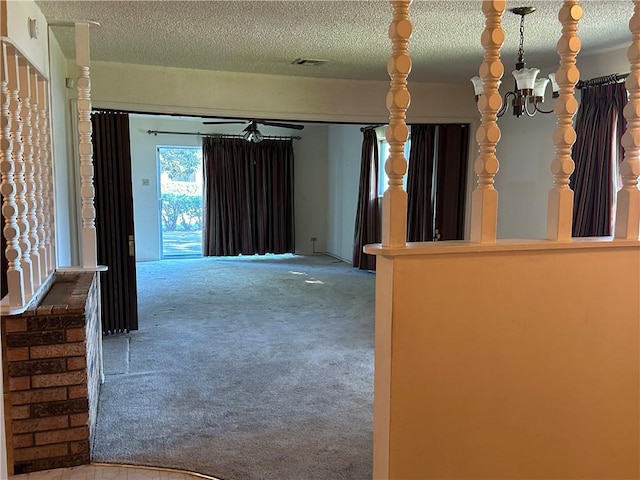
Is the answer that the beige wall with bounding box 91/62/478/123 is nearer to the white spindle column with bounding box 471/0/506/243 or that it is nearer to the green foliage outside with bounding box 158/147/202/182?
the white spindle column with bounding box 471/0/506/243

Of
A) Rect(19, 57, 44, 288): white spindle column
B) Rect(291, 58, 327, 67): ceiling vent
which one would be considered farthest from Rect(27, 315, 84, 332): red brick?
Rect(291, 58, 327, 67): ceiling vent

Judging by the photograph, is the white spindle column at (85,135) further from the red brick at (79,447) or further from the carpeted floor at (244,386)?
the red brick at (79,447)

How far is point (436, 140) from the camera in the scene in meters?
5.67

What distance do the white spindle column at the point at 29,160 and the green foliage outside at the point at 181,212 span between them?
6500 mm

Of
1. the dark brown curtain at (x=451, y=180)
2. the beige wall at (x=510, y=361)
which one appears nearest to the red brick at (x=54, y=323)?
the beige wall at (x=510, y=361)

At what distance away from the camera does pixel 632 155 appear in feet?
5.70

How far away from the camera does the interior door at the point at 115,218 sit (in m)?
4.34

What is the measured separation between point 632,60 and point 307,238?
7.97 metres

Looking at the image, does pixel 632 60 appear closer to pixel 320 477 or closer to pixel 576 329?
pixel 576 329

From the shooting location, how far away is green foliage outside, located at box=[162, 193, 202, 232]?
9047 mm

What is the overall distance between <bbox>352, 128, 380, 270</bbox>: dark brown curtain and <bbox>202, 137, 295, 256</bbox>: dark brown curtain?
1893mm

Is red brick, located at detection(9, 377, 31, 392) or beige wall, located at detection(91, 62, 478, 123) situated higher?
beige wall, located at detection(91, 62, 478, 123)

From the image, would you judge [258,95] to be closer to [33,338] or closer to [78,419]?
[33,338]

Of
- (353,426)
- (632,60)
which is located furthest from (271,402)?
(632,60)
